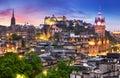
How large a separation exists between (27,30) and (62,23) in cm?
2178

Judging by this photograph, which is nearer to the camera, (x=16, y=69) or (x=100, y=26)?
(x=16, y=69)

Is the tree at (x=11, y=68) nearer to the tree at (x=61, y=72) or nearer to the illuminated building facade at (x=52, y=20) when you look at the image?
the tree at (x=61, y=72)

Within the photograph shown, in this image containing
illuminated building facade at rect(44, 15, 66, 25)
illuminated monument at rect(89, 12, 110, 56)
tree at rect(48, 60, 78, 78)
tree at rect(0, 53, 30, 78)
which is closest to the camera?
tree at rect(48, 60, 78, 78)

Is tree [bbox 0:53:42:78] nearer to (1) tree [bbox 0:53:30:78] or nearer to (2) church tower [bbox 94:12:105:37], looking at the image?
(1) tree [bbox 0:53:30:78]

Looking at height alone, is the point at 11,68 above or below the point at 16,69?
above

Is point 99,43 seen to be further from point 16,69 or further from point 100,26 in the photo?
point 16,69

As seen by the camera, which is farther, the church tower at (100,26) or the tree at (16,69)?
the church tower at (100,26)

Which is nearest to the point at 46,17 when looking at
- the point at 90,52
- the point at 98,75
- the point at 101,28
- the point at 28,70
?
the point at 101,28

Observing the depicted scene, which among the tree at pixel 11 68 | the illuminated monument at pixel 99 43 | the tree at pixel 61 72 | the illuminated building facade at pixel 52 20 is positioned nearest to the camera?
the tree at pixel 61 72

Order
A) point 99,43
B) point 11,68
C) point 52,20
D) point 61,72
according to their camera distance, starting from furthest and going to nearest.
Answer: point 52,20 → point 99,43 → point 11,68 → point 61,72

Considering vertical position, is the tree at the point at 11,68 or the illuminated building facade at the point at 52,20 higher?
the illuminated building facade at the point at 52,20

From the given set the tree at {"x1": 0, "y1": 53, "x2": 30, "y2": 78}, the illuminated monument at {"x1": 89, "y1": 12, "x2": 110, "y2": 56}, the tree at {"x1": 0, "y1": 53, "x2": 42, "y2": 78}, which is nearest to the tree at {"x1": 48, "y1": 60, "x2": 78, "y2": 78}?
the tree at {"x1": 0, "y1": 53, "x2": 42, "y2": 78}

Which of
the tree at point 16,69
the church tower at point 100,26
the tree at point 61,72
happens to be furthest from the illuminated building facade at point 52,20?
the tree at point 61,72

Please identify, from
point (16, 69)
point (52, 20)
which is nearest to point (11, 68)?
point (16, 69)
